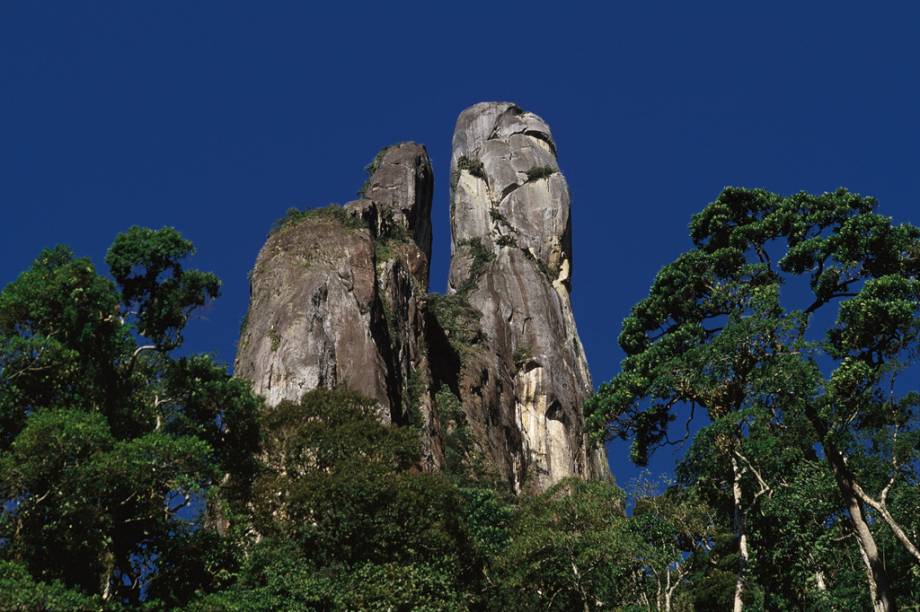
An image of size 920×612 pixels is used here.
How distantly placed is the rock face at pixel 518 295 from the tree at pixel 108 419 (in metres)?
30.2

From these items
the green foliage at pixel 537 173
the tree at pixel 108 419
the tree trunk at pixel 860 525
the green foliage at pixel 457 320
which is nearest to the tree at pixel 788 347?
the tree trunk at pixel 860 525

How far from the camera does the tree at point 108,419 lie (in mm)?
20578

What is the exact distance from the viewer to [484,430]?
188ft

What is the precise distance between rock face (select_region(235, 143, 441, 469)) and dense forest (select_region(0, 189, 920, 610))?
356 inches

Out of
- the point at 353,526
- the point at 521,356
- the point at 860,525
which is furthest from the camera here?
the point at 521,356

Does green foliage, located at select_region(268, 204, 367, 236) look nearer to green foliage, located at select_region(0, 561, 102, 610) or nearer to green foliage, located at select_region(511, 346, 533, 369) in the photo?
green foliage, located at select_region(511, 346, 533, 369)

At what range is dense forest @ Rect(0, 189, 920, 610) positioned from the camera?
21.1m

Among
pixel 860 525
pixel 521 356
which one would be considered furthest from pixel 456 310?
pixel 860 525

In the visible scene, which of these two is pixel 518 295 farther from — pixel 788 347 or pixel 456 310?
pixel 788 347

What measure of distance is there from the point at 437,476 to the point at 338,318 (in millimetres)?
14156

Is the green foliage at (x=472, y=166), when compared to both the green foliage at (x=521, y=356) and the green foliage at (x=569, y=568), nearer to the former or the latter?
the green foliage at (x=521, y=356)

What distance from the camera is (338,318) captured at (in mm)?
42844

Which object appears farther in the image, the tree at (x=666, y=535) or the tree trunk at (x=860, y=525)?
the tree at (x=666, y=535)

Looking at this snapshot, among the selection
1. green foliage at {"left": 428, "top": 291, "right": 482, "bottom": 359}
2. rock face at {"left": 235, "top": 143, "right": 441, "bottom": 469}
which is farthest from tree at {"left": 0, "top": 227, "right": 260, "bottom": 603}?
green foliage at {"left": 428, "top": 291, "right": 482, "bottom": 359}
